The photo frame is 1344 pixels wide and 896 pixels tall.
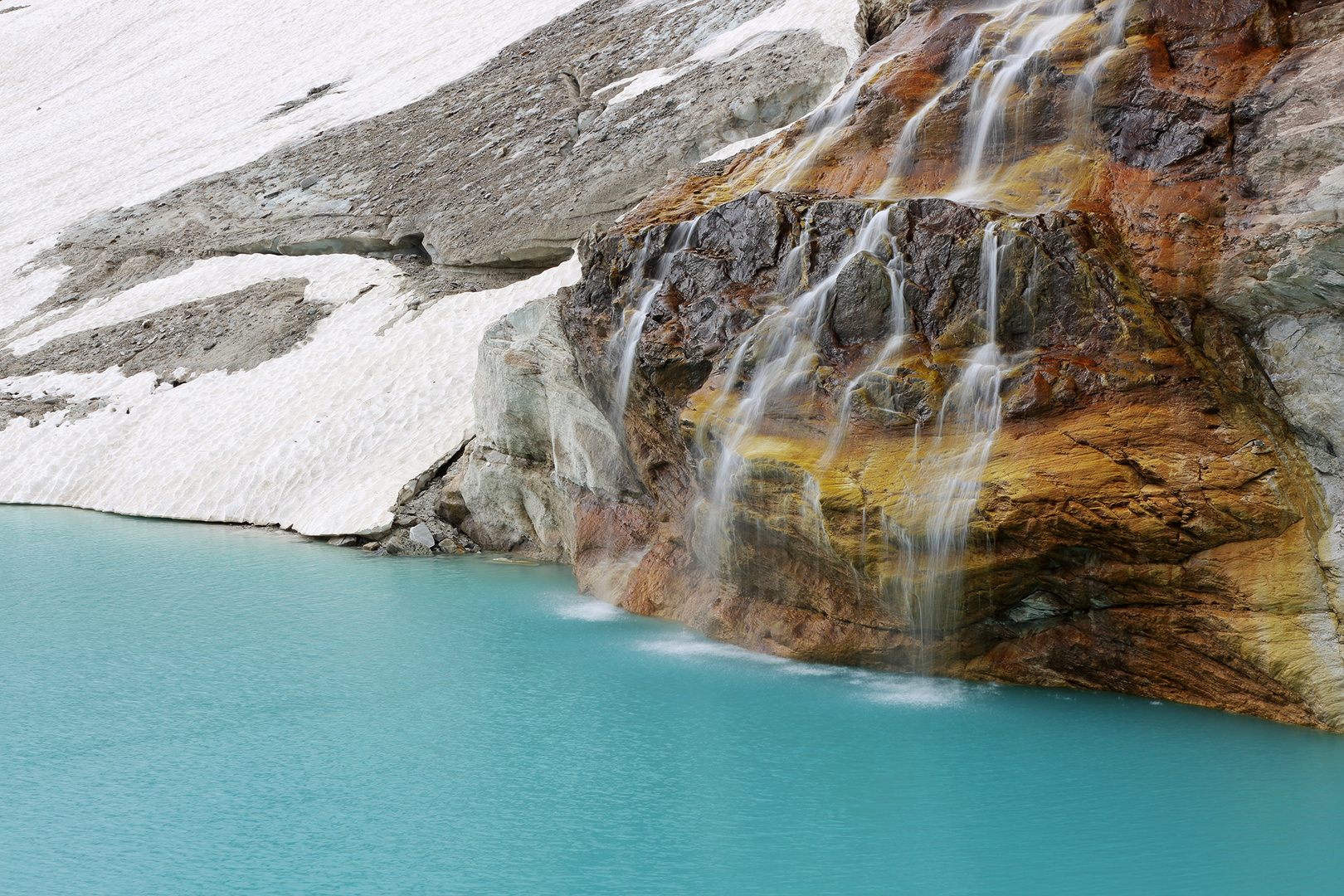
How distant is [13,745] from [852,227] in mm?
7410

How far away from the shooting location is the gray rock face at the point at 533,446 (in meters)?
11.4

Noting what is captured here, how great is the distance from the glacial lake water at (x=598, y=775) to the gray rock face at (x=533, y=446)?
224 centimetres

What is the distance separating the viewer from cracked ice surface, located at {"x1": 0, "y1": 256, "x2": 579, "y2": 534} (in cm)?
1524

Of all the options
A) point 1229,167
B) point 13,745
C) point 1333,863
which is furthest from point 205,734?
point 1229,167

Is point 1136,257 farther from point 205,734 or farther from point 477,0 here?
point 477,0

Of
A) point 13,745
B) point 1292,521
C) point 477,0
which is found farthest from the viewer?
point 477,0

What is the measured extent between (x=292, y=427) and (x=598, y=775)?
11630 mm

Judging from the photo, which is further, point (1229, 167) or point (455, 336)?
point (455, 336)

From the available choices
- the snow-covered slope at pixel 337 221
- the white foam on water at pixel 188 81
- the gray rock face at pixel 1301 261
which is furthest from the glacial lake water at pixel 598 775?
the white foam on water at pixel 188 81

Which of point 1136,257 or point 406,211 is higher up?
point 406,211

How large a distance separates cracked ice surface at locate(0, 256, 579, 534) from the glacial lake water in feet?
17.8

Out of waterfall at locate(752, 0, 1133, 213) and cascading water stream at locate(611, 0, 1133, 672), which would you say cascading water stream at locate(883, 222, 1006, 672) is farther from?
waterfall at locate(752, 0, 1133, 213)

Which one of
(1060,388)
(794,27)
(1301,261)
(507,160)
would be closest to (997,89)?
(1060,388)

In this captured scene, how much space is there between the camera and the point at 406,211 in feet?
74.9
